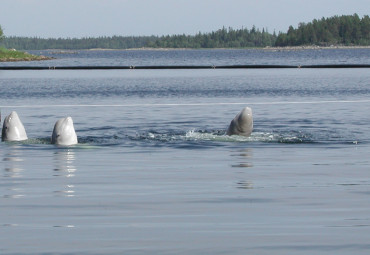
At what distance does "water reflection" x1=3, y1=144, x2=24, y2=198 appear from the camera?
16.6 m

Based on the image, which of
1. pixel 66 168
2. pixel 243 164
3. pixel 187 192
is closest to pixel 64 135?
pixel 66 168

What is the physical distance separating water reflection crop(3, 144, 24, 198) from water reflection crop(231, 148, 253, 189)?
4027 mm

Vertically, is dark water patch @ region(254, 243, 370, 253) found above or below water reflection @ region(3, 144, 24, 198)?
above

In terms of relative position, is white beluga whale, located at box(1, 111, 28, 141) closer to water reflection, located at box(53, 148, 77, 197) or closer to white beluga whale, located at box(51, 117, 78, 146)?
white beluga whale, located at box(51, 117, 78, 146)

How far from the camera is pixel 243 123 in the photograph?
2759 cm

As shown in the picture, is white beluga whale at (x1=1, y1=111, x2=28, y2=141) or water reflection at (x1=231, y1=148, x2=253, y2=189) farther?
white beluga whale at (x1=1, y1=111, x2=28, y2=141)

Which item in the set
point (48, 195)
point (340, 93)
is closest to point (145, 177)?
point (48, 195)

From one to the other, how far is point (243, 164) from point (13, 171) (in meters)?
5.13

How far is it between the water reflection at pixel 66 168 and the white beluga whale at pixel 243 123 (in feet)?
16.8

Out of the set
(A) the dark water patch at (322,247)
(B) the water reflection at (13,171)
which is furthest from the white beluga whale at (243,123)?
(A) the dark water patch at (322,247)

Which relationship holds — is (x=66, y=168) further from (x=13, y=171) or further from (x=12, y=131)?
(x=12, y=131)

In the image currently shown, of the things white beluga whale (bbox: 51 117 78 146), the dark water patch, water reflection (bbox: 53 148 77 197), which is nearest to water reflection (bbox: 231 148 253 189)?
water reflection (bbox: 53 148 77 197)

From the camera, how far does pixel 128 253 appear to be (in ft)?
36.0

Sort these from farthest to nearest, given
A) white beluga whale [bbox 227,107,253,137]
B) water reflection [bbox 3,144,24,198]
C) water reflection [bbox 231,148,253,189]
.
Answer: white beluga whale [bbox 227,107,253,137], water reflection [bbox 231,148,253,189], water reflection [bbox 3,144,24,198]
